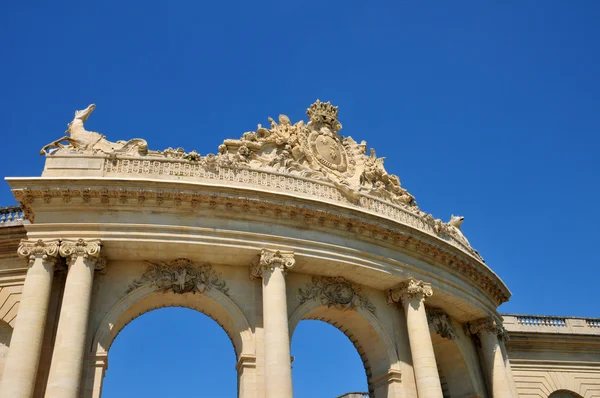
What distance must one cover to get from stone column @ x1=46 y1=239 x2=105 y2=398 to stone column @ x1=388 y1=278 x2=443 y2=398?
11.9m

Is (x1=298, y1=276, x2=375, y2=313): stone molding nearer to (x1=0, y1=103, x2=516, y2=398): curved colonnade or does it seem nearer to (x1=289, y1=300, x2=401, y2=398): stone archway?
(x1=0, y1=103, x2=516, y2=398): curved colonnade

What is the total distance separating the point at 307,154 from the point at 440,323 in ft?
31.3

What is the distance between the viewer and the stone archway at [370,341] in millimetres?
24422

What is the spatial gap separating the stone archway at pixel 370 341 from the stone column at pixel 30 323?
9027mm

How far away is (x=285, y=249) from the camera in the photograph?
23.0 meters

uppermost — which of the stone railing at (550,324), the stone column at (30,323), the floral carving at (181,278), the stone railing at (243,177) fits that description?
the stone railing at (243,177)

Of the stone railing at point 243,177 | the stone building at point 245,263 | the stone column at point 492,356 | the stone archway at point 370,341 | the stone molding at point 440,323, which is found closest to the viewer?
the stone building at point 245,263

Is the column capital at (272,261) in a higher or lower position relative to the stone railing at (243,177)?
lower

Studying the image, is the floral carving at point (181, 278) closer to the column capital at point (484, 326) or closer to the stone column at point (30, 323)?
the stone column at point (30, 323)

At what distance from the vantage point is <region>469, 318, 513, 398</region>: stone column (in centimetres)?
2794

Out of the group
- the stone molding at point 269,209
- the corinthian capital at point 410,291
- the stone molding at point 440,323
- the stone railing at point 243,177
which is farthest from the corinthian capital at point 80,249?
the stone molding at point 440,323

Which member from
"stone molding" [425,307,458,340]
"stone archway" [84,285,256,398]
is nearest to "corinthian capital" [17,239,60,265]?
"stone archway" [84,285,256,398]

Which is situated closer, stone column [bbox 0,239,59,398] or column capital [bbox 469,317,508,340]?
stone column [bbox 0,239,59,398]

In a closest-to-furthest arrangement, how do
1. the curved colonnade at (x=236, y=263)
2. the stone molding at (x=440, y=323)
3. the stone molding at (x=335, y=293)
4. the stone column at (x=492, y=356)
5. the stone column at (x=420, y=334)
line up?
the curved colonnade at (x=236, y=263) < the stone column at (x=420, y=334) < the stone molding at (x=335, y=293) < the stone molding at (x=440, y=323) < the stone column at (x=492, y=356)
